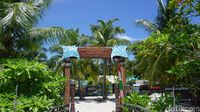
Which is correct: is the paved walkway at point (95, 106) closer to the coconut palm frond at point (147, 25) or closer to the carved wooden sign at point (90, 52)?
the carved wooden sign at point (90, 52)

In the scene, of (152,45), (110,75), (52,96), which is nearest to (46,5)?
(52,96)

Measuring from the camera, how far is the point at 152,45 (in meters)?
8.80

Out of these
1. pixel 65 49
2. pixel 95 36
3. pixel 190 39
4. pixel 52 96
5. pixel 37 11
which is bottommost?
pixel 52 96

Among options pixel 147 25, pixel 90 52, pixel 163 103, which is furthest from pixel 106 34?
pixel 163 103

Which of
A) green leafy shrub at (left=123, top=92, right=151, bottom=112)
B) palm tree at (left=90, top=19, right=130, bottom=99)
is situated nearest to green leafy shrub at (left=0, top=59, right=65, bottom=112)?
green leafy shrub at (left=123, top=92, right=151, bottom=112)

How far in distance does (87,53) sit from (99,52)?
0.55m

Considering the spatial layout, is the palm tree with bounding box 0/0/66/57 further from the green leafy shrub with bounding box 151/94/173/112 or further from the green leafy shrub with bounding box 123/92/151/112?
the green leafy shrub with bounding box 151/94/173/112

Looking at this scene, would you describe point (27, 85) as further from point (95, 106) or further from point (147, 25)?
point (147, 25)

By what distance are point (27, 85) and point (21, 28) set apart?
2.99 metres

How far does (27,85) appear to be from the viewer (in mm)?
11289

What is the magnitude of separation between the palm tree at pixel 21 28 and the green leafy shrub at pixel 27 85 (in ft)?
6.09

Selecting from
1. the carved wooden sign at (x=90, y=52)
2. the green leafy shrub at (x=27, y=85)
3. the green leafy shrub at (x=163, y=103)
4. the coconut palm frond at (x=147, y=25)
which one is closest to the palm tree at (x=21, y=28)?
the carved wooden sign at (x=90, y=52)

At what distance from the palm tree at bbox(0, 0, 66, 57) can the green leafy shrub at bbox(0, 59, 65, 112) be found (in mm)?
1857

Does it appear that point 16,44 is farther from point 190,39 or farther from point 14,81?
Result: point 190,39
